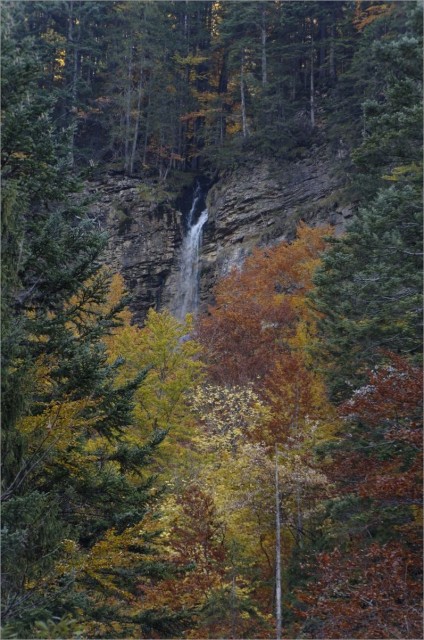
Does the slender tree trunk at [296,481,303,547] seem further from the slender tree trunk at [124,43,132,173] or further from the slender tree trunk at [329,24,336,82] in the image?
the slender tree trunk at [124,43,132,173]

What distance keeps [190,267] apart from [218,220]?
3.43 meters

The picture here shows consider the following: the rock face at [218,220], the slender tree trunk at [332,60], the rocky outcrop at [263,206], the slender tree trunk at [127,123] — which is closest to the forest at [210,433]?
the rocky outcrop at [263,206]

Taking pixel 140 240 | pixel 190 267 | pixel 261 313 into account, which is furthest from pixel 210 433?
pixel 140 240

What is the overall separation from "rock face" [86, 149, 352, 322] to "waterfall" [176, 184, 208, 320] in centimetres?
38

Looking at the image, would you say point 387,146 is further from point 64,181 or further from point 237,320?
point 237,320

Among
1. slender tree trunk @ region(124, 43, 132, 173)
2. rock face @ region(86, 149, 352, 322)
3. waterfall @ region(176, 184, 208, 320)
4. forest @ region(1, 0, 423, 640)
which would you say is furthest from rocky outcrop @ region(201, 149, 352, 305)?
forest @ region(1, 0, 423, 640)

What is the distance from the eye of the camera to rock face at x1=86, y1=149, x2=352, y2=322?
3819 cm

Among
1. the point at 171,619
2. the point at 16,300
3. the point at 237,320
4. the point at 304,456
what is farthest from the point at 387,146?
the point at 237,320

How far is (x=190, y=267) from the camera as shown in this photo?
4012 cm

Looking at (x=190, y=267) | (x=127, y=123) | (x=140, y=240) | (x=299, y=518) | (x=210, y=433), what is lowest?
(x=299, y=518)

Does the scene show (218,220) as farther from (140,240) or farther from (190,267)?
(140,240)

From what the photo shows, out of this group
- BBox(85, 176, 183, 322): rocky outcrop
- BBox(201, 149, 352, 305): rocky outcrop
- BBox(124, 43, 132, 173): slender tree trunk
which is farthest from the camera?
BBox(124, 43, 132, 173): slender tree trunk

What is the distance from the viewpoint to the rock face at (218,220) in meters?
38.2

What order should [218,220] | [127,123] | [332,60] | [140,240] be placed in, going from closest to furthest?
1. [218,220]
2. [140,240]
3. [332,60]
4. [127,123]
